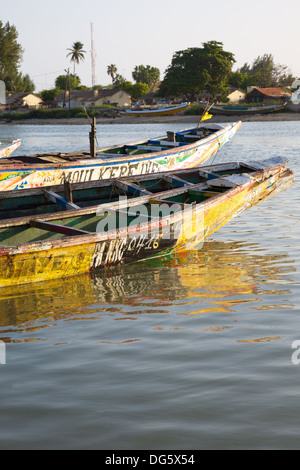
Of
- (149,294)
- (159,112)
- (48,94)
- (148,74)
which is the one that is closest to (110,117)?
(159,112)

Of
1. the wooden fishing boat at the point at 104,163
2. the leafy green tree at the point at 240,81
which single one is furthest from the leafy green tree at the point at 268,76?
the wooden fishing boat at the point at 104,163

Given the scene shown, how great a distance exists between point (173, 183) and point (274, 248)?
86.6 inches

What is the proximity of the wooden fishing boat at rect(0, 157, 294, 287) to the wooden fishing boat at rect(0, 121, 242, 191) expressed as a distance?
6.61ft

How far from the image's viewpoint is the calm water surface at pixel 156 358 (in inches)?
152

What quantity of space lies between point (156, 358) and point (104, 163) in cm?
732

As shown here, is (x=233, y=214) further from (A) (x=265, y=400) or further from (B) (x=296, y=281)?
(A) (x=265, y=400)

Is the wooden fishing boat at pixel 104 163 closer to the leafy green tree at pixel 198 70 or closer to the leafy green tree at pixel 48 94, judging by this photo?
the leafy green tree at pixel 198 70

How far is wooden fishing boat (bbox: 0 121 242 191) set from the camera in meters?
10.9

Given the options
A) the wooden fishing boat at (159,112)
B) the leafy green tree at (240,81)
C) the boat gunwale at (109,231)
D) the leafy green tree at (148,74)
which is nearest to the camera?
the boat gunwale at (109,231)

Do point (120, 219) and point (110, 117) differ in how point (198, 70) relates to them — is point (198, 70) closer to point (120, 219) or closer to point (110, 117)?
point (110, 117)

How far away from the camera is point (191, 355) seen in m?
4.98

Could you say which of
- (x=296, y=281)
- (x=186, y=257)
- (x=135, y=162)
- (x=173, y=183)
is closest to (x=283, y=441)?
(x=296, y=281)

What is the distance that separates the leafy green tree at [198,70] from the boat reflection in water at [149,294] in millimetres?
69632

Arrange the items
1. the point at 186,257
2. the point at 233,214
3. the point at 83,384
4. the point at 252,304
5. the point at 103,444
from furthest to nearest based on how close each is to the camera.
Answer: the point at 233,214 < the point at 186,257 < the point at 252,304 < the point at 83,384 < the point at 103,444
